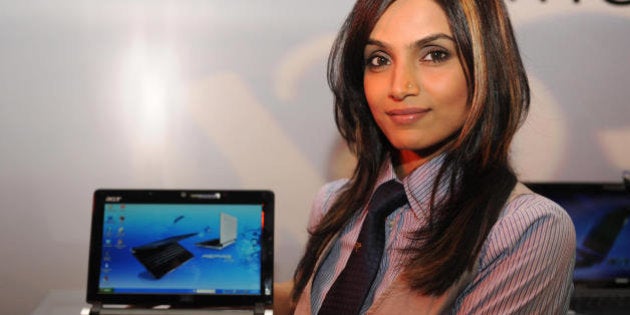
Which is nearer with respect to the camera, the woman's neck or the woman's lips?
the woman's lips

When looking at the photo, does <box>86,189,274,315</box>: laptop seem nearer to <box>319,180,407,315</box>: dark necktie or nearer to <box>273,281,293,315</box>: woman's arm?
<box>273,281,293,315</box>: woman's arm

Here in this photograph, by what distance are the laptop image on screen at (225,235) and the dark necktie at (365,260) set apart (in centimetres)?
63

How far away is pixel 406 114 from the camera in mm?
1160

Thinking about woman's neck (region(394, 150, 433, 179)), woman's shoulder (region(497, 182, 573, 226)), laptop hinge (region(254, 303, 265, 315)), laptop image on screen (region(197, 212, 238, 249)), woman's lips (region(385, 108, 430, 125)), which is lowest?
laptop hinge (region(254, 303, 265, 315))

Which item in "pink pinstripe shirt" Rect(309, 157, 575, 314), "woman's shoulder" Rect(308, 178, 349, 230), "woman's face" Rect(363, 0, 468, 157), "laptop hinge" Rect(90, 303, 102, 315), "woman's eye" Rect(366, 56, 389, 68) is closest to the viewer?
"pink pinstripe shirt" Rect(309, 157, 575, 314)

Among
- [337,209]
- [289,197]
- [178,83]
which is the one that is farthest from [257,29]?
[337,209]

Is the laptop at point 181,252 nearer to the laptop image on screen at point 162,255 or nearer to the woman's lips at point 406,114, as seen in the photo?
the laptop image on screen at point 162,255

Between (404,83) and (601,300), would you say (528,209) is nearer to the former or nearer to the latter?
(404,83)

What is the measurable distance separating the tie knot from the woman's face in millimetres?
102

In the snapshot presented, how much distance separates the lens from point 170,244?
182 cm

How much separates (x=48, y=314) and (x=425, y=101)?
1315 mm

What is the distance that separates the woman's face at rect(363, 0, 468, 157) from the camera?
3.72ft

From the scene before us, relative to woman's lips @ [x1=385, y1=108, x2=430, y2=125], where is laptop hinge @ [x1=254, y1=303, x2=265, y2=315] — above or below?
below

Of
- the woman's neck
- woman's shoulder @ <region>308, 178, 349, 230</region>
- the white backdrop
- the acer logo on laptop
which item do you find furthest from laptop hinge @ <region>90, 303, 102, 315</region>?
the woman's neck
